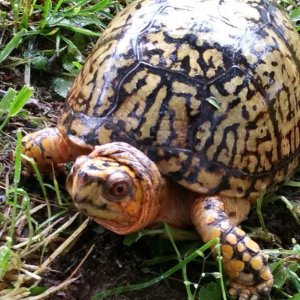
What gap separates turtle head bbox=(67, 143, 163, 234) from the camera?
163 centimetres

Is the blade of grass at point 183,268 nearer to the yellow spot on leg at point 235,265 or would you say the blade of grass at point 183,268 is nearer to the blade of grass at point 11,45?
the yellow spot on leg at point 235,265

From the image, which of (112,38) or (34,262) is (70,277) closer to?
(34,262)

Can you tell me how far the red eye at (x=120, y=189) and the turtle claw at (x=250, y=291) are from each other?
15.8 inches

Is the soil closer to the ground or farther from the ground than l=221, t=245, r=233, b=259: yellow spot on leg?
closer to the ground

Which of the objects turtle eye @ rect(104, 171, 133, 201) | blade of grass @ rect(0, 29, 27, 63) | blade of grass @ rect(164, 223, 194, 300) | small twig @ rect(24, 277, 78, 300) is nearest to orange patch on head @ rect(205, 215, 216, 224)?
blade of grass @ rect(164, 223, 194, 300)

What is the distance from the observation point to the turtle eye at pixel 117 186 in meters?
1.64

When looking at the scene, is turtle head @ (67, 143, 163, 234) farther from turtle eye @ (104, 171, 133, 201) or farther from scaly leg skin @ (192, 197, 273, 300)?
scaly leg skin @ (192, 197, 273, 300)

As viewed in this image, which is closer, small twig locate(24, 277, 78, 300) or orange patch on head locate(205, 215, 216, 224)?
small twig locate(24, 277, 78, 300)

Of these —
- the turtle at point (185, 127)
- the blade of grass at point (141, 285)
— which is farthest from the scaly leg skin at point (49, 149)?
the blade of grass at point (141, 285)

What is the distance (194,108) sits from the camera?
1850 mm

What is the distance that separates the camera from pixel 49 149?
6.65 ft

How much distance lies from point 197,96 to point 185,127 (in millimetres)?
92

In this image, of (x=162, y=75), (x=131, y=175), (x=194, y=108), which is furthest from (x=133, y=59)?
(x=131, y=175)

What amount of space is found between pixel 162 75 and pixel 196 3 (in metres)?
0.33
